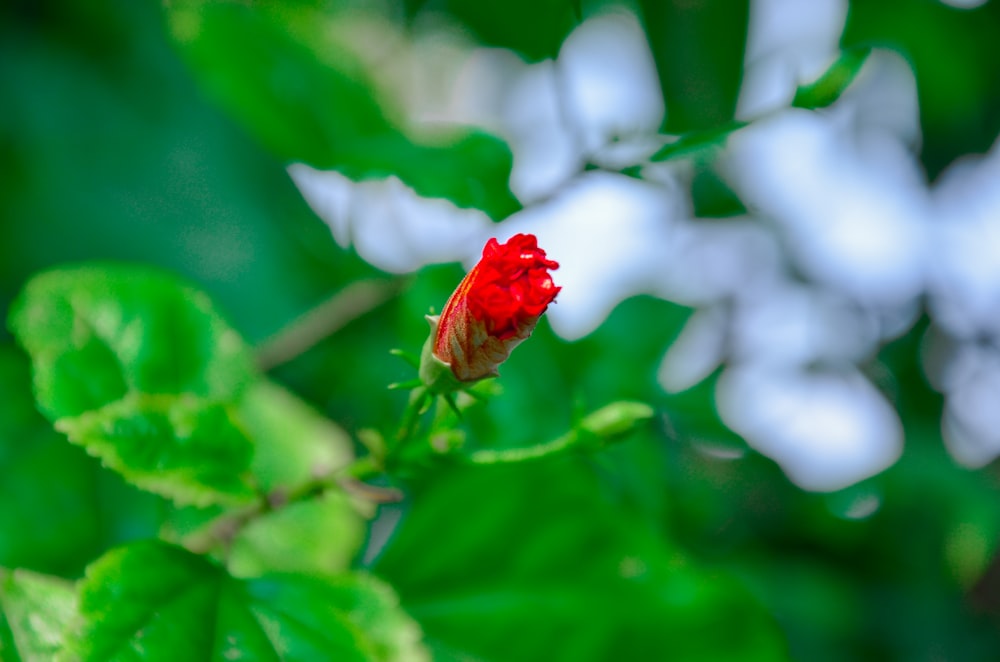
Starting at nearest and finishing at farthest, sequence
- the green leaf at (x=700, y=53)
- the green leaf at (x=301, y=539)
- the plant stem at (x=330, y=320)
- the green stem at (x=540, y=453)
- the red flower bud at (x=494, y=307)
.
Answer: the red flower bud at (x=494, y=307) → the green stem at (x=540, y=453) → the green leaf at (x=301, y=539) → the plant stem at (x=330, y=320) → the green leaf at (x=700, y=53)

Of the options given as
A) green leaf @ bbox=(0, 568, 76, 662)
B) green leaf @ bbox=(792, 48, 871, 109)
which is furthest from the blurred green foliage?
green leaf @ bbox=(792, 48, 871, 109)

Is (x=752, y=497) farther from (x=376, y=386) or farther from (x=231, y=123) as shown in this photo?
(x=231, y=123)

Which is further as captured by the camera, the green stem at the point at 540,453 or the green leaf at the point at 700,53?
the green leaf at the point at 700,53

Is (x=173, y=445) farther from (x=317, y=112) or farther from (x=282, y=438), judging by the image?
(x=317, y=112)

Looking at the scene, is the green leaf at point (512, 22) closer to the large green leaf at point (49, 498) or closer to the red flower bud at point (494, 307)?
the red flower bud at point (494, 307)

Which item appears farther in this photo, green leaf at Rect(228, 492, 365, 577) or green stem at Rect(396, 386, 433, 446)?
green leaf at Rect(228, 492, 365, 577)

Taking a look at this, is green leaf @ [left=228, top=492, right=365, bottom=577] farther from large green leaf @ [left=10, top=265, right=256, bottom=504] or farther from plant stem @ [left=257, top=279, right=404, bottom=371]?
plant stem @ [left=257, top=279, right=404, bottom=371]

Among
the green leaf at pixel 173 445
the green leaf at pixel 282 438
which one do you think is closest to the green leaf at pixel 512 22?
the green leaf at pixel 282 438
